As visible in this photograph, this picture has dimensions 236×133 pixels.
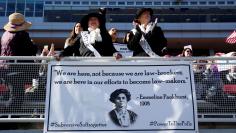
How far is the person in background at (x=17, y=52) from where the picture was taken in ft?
Answer: 21.3

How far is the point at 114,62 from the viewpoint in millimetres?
6449

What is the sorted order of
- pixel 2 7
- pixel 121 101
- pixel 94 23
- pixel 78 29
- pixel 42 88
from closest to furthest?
pixel 121 101
pixel 42 88
pixel 94 23
pixel 78 29
pixel 2 7

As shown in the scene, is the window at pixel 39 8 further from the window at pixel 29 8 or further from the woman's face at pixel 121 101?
the woman's face at pixel 121 101

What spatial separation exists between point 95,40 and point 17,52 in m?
1.34

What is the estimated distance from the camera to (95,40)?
6.95 m

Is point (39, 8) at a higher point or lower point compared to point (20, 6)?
lower

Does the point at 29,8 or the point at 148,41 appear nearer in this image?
the point at 148,41

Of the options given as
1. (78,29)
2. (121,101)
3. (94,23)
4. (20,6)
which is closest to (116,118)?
(121,101)

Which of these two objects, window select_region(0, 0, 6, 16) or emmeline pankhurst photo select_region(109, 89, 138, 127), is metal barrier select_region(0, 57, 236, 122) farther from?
window select_region(0, 0, 6, 16)

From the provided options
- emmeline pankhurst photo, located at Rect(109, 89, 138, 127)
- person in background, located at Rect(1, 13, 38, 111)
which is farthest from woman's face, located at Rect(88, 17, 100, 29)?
emmeline pankhurst photo, located at Rect(109, 89, 138, 127)

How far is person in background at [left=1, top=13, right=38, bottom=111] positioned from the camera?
6488 mm

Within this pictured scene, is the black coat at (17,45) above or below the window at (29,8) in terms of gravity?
below

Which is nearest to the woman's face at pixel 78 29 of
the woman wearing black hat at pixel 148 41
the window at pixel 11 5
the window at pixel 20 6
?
the woman wearing black hat at pixel 148 41

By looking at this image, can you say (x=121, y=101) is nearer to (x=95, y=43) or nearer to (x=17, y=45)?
(x=95, y=43)
